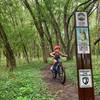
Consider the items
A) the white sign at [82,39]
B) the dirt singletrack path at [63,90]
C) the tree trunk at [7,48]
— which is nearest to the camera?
the white sign at [82,39]

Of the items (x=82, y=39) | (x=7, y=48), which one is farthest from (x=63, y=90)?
(x=7, y=48)

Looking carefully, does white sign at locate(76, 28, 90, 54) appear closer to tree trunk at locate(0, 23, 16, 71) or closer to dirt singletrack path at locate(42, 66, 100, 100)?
dirt singletrack path at locate(42, 66, 100, 100)

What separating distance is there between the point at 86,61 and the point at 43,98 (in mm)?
4198

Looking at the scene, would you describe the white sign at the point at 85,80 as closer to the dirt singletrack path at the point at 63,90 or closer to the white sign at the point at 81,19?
the white sign at the point at 81,19

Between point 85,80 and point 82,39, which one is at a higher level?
point 82,39

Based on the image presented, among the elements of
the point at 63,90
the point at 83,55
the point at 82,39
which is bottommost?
the point at 63,90

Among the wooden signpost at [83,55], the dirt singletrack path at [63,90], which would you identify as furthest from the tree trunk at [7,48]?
the wooden signpost at [83,55]

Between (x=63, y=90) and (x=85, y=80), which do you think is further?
(x=63, y=90)

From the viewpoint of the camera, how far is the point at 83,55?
534 cm

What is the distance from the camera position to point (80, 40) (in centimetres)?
525

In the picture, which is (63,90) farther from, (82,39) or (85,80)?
(82,39)

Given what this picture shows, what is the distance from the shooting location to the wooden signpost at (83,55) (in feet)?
17.3

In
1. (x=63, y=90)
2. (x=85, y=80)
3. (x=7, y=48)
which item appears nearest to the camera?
(x=85, y=80)

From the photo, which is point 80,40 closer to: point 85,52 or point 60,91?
point 85,52
